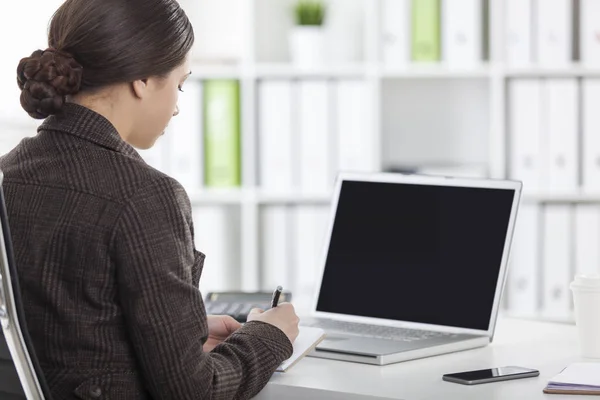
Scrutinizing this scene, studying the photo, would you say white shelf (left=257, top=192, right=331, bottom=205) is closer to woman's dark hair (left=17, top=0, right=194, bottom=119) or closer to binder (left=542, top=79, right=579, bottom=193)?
binder (left=542, top=79, right=579, bottom=193)

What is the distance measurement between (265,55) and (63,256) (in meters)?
2.10

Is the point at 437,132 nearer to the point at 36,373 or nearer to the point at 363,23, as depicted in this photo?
the point at 363,23

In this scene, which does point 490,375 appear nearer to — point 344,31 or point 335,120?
point 335,120

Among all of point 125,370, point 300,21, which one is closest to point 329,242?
point 125,370

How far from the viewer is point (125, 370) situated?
49.9 inches

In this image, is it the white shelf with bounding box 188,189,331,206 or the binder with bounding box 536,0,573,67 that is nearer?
the binder with bounding box 536,0,573,67

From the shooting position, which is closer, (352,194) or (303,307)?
(352,194)

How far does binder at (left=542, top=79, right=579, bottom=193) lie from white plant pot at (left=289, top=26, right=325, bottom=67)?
0.72 meters

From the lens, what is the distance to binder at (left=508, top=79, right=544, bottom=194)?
2.98 meters

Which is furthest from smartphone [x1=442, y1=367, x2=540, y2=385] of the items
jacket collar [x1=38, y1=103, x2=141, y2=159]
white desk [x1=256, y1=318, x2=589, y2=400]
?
jacket collar [x1=38, y1=103, x2=141, y2=159]

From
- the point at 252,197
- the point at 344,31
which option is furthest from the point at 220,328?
the point at 344,31

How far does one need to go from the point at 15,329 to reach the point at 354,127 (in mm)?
1959

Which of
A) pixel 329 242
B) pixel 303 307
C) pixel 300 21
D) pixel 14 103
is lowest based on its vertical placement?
pixel 303 307

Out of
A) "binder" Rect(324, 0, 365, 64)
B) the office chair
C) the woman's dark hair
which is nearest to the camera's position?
the office chair
